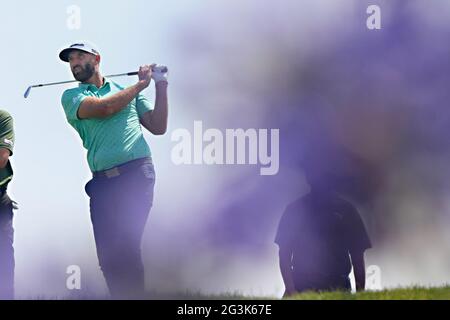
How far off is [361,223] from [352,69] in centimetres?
125

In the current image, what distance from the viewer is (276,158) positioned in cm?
656

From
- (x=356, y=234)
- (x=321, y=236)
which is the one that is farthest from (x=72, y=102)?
(x=356, y=234)

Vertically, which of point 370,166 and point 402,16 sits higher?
point 402,16

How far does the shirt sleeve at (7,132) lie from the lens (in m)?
6.42

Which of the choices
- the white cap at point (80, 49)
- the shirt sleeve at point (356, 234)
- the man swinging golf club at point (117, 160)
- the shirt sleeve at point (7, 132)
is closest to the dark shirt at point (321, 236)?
the shirt sleeve at point (356, 234)

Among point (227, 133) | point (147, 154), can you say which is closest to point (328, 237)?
point (227, 133)

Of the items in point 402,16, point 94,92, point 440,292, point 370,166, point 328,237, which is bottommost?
point 440,292

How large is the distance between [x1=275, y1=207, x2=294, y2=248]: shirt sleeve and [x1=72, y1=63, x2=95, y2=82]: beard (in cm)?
190

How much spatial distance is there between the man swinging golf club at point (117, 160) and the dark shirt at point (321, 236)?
117 centimetres

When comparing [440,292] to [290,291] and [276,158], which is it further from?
[276,158]

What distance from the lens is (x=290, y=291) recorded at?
254 inches

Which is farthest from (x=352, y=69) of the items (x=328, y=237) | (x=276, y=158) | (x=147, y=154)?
(x=147, y=154)

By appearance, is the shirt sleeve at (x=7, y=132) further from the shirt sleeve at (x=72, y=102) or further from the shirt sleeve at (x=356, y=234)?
the shirt sleeve at (x=356, y=234)

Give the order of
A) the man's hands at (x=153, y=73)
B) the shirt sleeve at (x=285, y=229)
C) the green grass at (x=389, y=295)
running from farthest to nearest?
the shirt sleeve at (x=285, y=229) → the man's hands at (x=153, y=73) → the green grass at (x=389, y=295)
